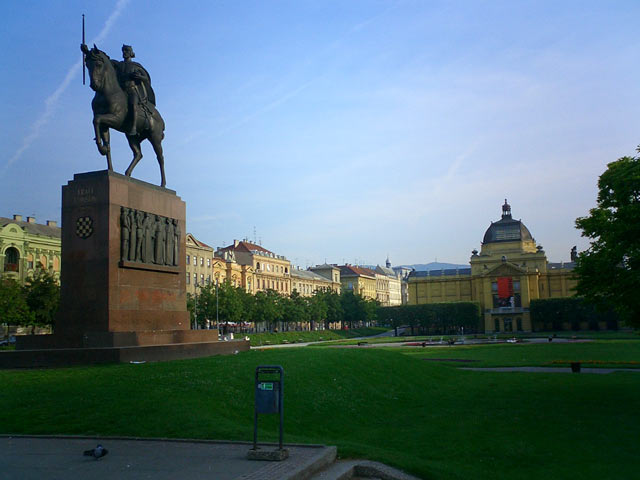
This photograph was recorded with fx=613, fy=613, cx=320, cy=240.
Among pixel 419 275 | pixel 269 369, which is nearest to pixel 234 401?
pixel 269 369

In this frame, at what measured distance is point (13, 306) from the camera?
50750 millimetres

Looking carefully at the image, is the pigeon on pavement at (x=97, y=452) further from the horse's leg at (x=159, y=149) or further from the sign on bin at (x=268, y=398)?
the horse's leg at (x=159, y=149)

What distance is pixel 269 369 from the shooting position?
9969mm

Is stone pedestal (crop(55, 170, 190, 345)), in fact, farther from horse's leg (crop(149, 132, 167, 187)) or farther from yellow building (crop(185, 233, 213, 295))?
yellow building (crop(185, 233, 213, 295))

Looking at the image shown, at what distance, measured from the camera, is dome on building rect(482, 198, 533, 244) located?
128375mm

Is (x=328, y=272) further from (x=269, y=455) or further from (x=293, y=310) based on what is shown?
(x=269, y=455)

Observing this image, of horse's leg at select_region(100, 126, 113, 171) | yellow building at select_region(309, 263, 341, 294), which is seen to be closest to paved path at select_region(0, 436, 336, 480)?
horse's leg at select_region(100, 126, 113, 171)

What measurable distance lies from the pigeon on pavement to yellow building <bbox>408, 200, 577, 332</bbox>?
112197 mm

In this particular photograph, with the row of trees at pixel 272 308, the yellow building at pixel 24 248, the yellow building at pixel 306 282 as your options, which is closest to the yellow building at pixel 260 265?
the yellow building at pixel 306 282

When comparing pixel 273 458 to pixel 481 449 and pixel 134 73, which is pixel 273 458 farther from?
pixel 134 73

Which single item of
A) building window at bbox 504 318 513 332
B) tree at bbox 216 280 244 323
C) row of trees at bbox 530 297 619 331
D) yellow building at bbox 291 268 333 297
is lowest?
building window at bbox 504 318 513 332

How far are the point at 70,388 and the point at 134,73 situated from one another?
1194 centimetres

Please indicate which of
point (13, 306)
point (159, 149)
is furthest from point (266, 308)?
point (159, 149)

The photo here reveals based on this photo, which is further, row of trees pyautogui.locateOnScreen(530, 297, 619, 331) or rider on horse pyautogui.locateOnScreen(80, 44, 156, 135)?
row of trees pyautogui.locateOnScreen(530, 297, 619, 331)
